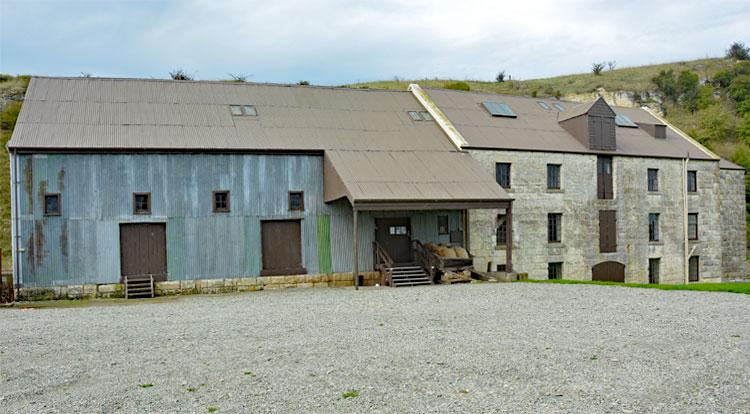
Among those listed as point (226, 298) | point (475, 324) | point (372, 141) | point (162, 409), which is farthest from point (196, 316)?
point (372, 141)

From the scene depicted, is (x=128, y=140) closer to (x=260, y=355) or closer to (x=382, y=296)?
(x=382, y=296)

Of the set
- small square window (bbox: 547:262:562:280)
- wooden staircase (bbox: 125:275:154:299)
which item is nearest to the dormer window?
wooden staircase (bbox: 125:275:154:299)

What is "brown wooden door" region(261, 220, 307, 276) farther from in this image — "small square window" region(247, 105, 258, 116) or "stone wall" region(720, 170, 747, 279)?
"stone wall" region(720, 170, 747, 279)

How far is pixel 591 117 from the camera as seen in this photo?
2795 cm

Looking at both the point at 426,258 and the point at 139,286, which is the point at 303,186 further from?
the point at 139,286

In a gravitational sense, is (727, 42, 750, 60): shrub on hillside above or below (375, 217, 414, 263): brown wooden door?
above

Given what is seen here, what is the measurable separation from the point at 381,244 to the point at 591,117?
11656mm

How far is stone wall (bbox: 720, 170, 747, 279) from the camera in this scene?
3206 centimetres

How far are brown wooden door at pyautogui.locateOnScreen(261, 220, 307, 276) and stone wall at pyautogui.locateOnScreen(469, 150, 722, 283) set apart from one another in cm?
680

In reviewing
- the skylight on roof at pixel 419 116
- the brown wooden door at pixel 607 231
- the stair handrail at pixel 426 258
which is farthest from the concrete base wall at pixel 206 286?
the brown wooden door at pixel 607 231

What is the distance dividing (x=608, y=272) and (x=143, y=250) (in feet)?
62.8

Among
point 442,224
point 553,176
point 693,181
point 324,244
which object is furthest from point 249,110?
point 693,181

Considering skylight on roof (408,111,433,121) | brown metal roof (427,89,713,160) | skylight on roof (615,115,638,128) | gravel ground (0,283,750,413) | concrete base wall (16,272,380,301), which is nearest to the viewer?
gravel ground (0,283,750,413)

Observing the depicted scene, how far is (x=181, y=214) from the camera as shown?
20469mm
